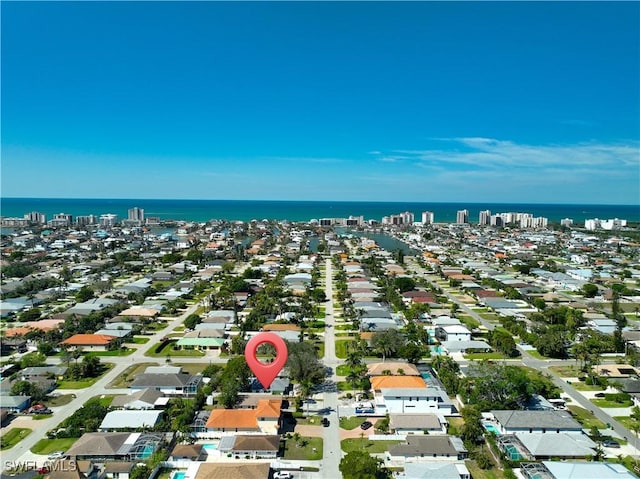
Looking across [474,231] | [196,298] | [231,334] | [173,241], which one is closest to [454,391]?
[231,334]

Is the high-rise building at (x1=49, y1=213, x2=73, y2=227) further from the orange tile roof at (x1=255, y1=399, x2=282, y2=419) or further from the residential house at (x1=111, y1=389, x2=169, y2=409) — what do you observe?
the orange tile roof at (x1=255, y1=399, x2=282, y2=419)

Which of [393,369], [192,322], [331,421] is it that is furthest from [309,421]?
[192,322]

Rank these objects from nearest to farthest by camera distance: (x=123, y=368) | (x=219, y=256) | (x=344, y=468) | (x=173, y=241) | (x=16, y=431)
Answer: (x=344, y=468) → (x=16, y=431) → (x=123, y=368) → (x=219, y=256) → (x=173, y=241)

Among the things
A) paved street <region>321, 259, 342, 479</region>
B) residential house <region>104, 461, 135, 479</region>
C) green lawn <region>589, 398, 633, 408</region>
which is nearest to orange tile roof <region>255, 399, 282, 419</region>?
paved street <region>321, 259, 342, 479</region>

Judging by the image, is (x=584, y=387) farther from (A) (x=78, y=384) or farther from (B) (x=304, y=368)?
(A) (x=78, y=384)

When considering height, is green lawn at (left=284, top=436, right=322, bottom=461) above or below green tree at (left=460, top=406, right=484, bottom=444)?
below

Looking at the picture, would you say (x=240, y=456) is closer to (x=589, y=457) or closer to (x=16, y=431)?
(x=16, y=431)
